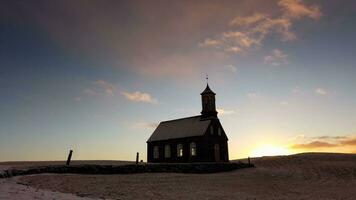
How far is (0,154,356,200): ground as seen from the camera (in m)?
25.4

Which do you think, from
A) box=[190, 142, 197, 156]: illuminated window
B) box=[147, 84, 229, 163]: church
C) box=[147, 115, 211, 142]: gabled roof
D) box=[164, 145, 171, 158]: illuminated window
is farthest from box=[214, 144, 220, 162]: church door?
box=[164, 145, 171, 158]: illuminated window

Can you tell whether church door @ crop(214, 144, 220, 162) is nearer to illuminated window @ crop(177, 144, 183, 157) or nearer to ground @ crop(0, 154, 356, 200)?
illuminated window @ crop(177, 144, 183, 157)

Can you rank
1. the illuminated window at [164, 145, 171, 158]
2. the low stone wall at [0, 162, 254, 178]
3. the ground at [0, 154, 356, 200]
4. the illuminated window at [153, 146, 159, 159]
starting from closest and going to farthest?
the ground at [0, 154, 356, 200]
the low stone wall at [0, 162, 254, 178]
the illuminated window at [164, 145, 171, 158]
the illuminated window at [153, 146, 159, 159]

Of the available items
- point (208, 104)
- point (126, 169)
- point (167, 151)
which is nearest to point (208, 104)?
point (208, 104)

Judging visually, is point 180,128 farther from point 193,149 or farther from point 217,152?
point 217,152

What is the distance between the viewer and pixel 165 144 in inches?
2272

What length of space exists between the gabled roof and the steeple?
4.39 ft

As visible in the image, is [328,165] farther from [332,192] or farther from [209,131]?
[332,192]

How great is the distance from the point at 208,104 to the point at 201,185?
25.2 m

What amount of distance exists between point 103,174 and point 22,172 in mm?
8110

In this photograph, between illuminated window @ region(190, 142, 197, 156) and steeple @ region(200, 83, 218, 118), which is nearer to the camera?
illuminated window @ region(190, 142, 197, 156)

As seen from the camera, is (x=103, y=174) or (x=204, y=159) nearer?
(x=103, y=174)

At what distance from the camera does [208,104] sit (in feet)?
187

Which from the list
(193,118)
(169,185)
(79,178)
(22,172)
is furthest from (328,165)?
(22,172)
